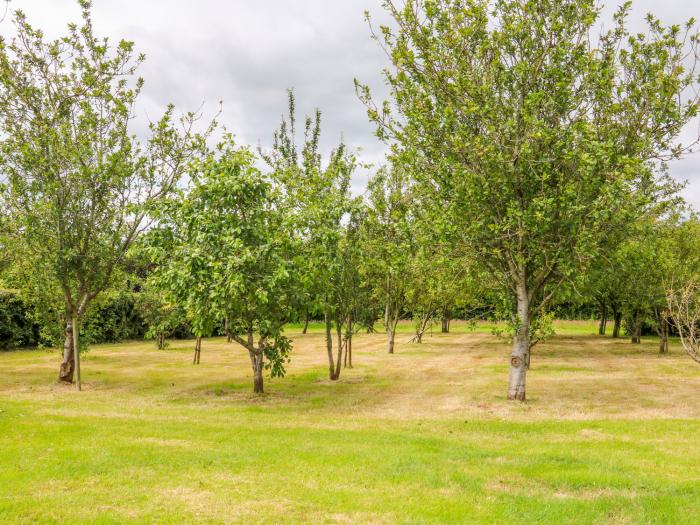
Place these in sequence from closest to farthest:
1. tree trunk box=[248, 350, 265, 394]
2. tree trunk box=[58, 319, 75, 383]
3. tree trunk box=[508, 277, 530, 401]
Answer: tree trunk box=[508, 277, 530, 401] < tree trunk box=[248, 350, 265, 394] < tree trunk box=[58, 319, 75, 383]

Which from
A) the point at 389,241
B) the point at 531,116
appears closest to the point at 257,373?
the point at 389,241

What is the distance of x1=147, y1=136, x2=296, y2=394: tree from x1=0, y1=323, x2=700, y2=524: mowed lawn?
129 inches

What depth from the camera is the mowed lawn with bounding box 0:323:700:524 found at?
369 inches

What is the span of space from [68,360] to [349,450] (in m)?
16.8

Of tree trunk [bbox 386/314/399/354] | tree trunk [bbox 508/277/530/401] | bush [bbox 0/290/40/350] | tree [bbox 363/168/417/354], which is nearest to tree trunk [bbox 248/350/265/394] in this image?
tree [bbox 363/168/417/354]

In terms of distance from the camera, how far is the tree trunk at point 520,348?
20469 mm

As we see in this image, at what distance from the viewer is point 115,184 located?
23156mm

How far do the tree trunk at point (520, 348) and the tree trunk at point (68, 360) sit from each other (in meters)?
18.2

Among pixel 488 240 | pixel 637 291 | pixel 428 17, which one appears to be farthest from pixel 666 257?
pixel 428 17

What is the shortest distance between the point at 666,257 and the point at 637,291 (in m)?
2.97

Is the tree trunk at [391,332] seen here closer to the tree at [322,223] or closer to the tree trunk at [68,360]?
the tree at [322,223]

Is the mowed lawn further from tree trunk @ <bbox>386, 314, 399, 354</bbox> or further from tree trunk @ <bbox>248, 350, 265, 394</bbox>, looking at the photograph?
tree trunk @ <bbox>386, 314, 399, 354</bbox>

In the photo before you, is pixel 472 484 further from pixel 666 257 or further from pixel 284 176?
pixel 666 257

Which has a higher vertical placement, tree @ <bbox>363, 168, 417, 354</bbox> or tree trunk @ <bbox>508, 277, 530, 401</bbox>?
tree @ <bbox>363, 168, 417, 354</bbox>
